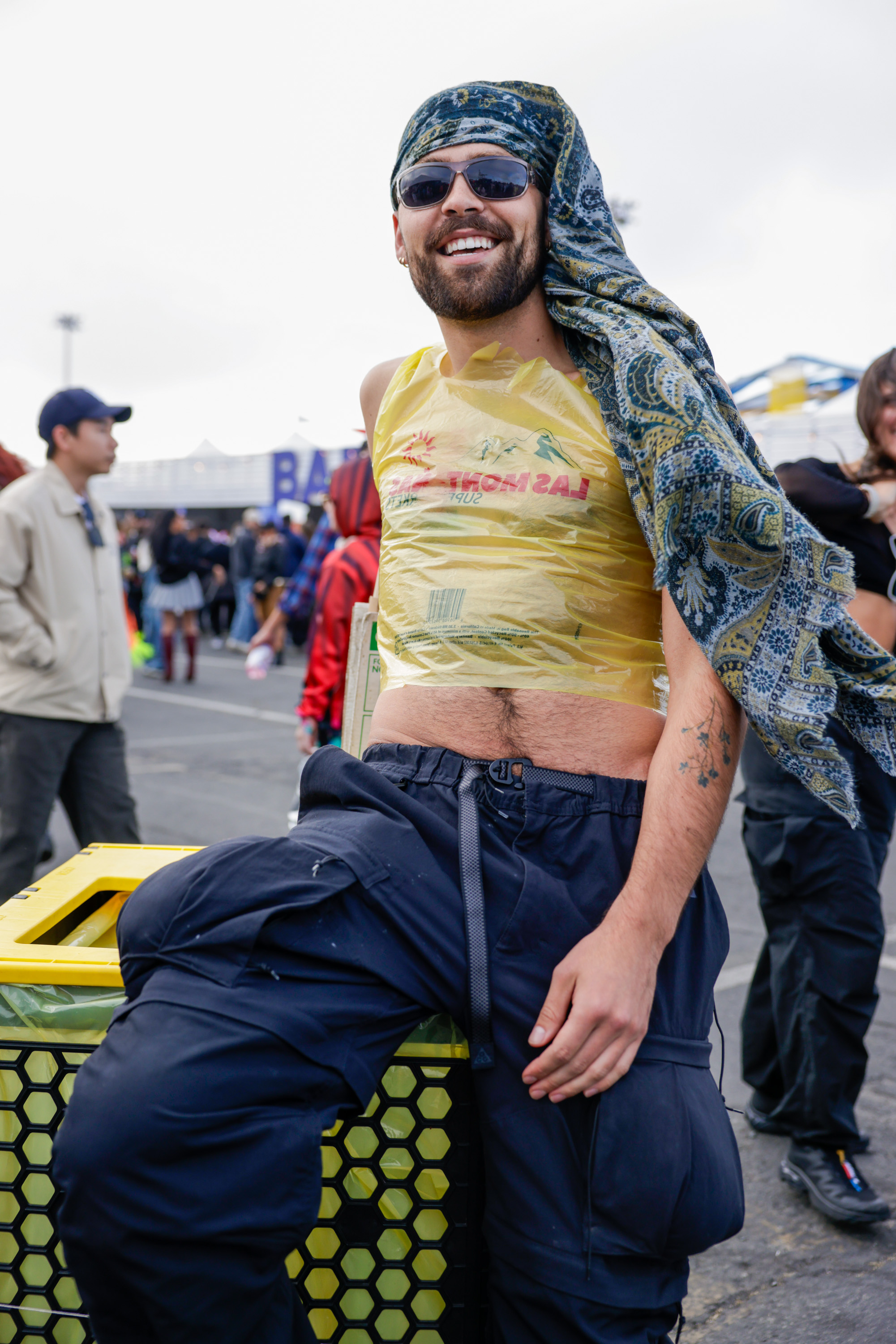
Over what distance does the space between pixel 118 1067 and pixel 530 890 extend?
542 mm

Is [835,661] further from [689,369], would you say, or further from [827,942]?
[827,942]

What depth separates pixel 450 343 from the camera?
6.31ft

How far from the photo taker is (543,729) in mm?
1618

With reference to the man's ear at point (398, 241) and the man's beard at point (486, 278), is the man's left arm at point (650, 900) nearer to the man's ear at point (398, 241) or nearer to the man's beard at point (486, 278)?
the man's beard at point (486, 278)

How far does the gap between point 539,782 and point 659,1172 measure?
51 centimetres

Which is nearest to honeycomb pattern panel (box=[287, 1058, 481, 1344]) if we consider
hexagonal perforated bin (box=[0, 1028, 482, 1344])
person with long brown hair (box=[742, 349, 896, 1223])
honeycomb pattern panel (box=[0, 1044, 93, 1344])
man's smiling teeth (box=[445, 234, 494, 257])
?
hexagonal perforated bin (box=[0, 1028, 482, 1344])

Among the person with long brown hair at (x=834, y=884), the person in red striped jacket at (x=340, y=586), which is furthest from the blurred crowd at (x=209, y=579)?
the person with long brown hair at (x=834, y=884)

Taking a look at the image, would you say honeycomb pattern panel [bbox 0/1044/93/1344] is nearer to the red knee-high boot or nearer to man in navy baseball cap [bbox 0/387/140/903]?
man in navy baseball cap [bbox 0/387/140/903]

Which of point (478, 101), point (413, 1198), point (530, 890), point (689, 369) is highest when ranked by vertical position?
point (478, 101)

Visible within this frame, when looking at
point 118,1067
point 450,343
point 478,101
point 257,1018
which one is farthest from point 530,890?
point 478,101

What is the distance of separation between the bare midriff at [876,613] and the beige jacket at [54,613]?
2829mm

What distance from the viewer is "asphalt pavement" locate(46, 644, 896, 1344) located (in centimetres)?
237

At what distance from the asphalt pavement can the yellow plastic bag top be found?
1496 mm

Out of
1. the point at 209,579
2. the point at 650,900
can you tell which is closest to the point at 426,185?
the point at 650,900
